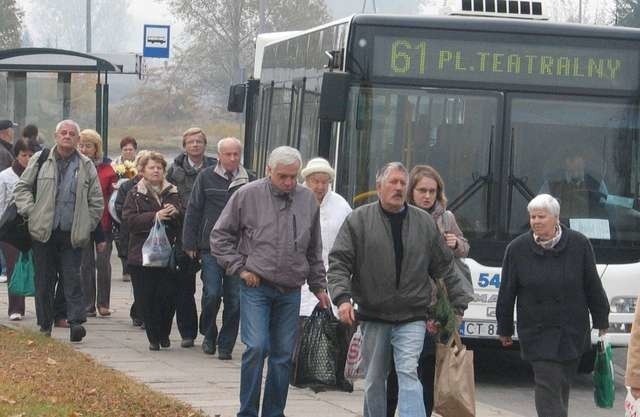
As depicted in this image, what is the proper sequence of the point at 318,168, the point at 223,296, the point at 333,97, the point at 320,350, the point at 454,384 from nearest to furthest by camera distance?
the point at 454,384 → the point at 320,350 → the point at 318,168 → the point at 333,97 → the point at 223,296

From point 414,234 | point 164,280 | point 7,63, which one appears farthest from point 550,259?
point 7,63

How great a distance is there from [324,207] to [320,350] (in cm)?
114

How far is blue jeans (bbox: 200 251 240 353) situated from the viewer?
12664mm

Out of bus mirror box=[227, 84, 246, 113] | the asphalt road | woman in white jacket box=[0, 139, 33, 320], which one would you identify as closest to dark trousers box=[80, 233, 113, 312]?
woman in white jacket box=[0, 139, 33, 320]

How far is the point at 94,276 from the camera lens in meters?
15.5

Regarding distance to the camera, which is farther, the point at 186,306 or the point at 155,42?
the point at 155,42

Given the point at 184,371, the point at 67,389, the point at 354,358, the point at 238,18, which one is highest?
the point at 238,18

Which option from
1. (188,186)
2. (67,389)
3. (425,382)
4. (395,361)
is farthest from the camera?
(188,186)

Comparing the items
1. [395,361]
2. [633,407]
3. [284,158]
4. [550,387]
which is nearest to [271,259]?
[284,158]

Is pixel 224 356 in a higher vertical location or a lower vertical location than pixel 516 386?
higher

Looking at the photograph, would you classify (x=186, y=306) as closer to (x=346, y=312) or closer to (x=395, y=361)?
(x=395, y=361)

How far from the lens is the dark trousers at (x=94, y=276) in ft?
50.1

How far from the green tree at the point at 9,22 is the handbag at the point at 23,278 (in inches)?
2274

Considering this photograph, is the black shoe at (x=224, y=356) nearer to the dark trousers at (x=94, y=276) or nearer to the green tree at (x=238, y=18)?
the dark trousers at (x=94, y=276)
